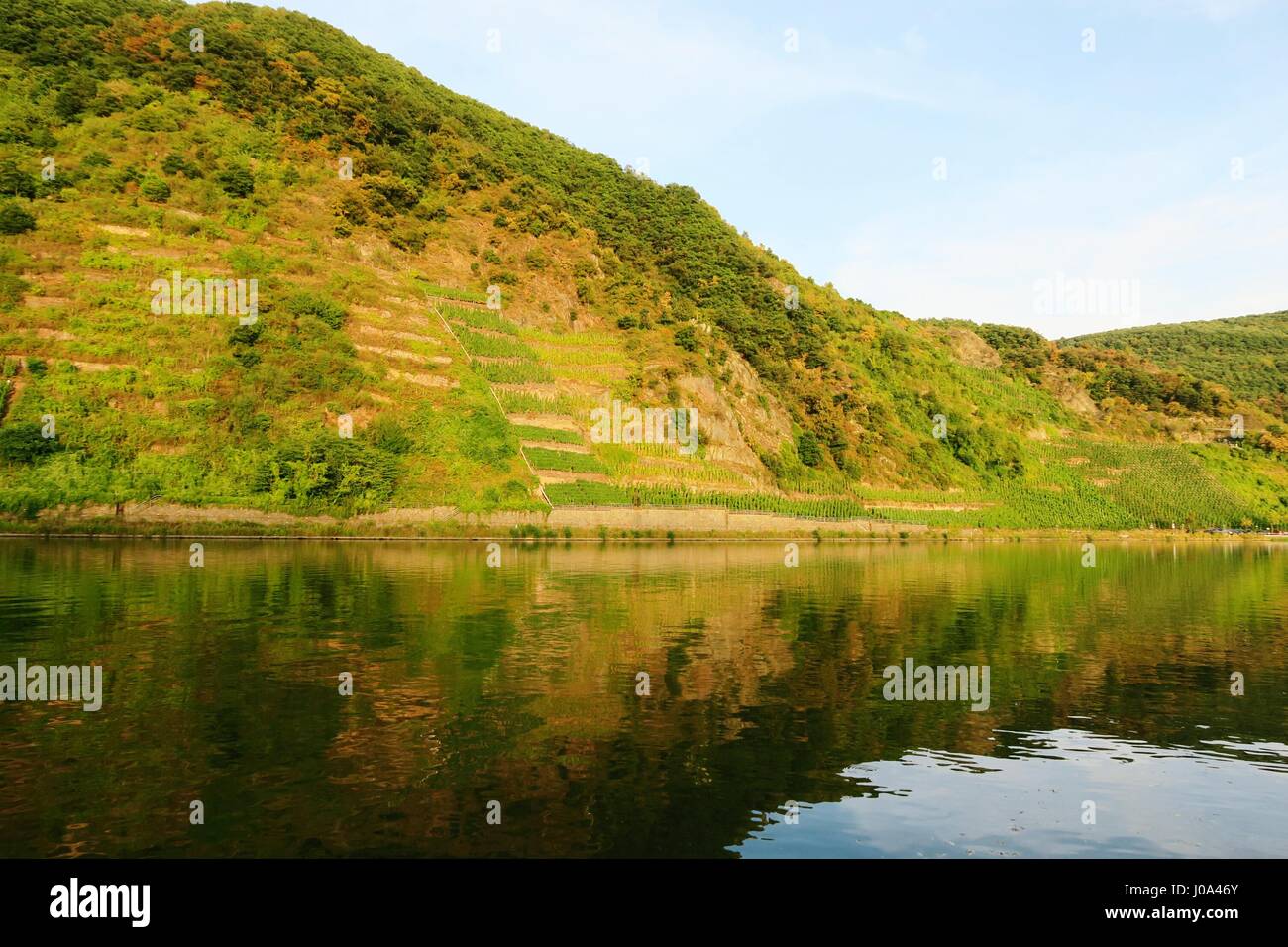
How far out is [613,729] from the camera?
55.3 feet

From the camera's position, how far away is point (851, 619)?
3309cm

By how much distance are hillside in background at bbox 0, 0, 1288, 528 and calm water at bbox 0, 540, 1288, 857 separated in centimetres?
3365

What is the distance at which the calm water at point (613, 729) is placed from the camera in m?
11.9

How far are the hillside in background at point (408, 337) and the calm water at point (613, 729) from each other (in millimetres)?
33654

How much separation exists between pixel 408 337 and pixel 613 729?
73.0 m

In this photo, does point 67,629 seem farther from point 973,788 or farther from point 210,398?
point 210,398

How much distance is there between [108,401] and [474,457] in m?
28.6
